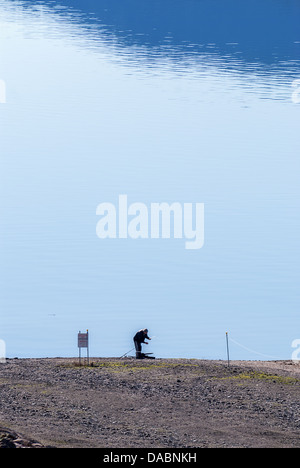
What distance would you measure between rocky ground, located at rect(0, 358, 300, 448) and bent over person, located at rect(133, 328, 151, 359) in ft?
3.84

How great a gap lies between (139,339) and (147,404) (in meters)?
9.37

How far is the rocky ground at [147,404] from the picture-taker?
901 inches

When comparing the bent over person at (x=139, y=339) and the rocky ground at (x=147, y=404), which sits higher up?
the bent over person at (x=139, y=339)

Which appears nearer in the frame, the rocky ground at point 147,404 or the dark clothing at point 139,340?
the rocky ground at point 147,404

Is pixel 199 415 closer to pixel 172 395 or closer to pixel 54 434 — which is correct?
pixel 172 395

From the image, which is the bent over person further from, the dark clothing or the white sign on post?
the white sign on post

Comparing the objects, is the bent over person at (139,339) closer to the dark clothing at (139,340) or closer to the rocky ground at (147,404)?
the dark clothing at (139,340)

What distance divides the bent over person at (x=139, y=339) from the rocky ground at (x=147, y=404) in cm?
117

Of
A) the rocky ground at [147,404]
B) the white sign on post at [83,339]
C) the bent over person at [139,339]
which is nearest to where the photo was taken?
the rocky ground at [147,404]

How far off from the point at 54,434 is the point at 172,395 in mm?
8407

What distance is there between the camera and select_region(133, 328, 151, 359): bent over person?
37.4m

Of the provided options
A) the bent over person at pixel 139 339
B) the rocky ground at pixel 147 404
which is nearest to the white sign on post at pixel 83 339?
the rocky ground at pixel 147 404

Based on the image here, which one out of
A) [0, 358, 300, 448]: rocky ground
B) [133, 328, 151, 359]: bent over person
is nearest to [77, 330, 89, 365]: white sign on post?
[0, 358, 300, 448]: rocky ground
